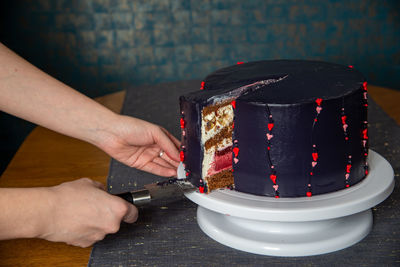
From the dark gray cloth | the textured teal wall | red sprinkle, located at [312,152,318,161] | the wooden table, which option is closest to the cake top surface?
red sprinkle, located at [312,152,318,161]

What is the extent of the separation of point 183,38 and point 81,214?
2.40 meters

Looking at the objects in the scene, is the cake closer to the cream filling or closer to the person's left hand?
the cream filling

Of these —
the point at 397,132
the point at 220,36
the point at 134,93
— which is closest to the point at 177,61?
the point at 220,36

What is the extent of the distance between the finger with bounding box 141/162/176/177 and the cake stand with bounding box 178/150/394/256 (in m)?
0.34

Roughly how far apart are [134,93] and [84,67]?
1.05 metres

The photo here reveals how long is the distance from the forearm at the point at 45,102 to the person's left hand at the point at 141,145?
33 mm

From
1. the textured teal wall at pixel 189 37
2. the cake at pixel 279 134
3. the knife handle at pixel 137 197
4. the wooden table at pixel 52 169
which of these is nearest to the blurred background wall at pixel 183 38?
the textured teal wall at pixel 189 37

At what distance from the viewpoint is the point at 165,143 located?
5.06 feet

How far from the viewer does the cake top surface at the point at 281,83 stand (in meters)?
1.19

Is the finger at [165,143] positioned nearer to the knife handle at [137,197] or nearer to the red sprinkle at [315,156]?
the knife handle at [137,197]

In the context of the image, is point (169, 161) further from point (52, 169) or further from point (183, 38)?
point (183, 38)

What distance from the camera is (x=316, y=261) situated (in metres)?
1.14

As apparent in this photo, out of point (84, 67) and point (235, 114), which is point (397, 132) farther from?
point (84, 67)

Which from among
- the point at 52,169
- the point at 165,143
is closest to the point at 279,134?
the point at 165,143
